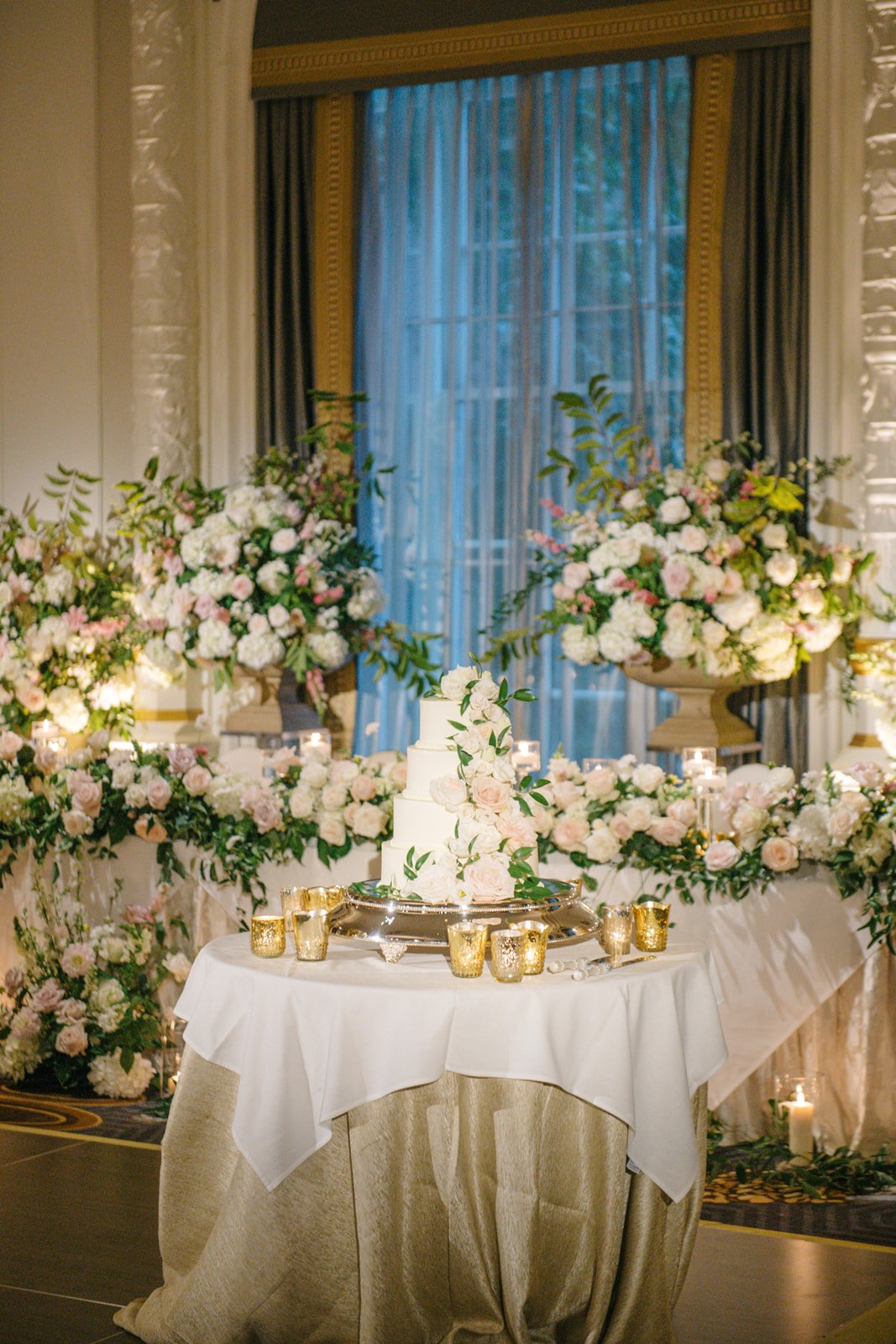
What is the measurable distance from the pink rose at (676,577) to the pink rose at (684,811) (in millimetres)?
1229

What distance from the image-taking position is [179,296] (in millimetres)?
7199

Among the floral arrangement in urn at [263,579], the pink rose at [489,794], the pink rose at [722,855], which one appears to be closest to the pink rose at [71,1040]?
the floral arrangement in urn at [263,579]

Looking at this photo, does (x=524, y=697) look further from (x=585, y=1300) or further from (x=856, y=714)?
(x=856, y=714)

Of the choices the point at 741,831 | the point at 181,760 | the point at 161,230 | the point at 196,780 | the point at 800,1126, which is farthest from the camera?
the point at 161,230

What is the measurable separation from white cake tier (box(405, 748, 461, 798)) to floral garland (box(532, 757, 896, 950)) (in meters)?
0.84

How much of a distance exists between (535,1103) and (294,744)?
13.2 feet

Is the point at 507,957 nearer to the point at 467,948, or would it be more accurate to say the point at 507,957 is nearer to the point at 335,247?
the point at 467,948

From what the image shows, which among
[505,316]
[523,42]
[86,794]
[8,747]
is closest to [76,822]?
[86,794]

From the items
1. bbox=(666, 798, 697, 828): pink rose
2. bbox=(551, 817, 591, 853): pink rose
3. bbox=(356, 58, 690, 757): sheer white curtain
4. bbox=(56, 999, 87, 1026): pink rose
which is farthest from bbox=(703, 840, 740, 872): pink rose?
bbox=(356, 58, 690, 757): sheer white curtain

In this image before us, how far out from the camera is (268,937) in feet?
9.95

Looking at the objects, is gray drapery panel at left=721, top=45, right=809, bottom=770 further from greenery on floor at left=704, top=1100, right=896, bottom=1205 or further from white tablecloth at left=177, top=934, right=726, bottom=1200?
white tablecloth at left=177, top=934, right=726, bottom=1200

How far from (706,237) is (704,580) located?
201 cm

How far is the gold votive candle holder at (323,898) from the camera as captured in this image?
3.27 metres

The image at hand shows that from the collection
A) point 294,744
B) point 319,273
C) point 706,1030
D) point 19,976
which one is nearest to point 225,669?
point 294,744
